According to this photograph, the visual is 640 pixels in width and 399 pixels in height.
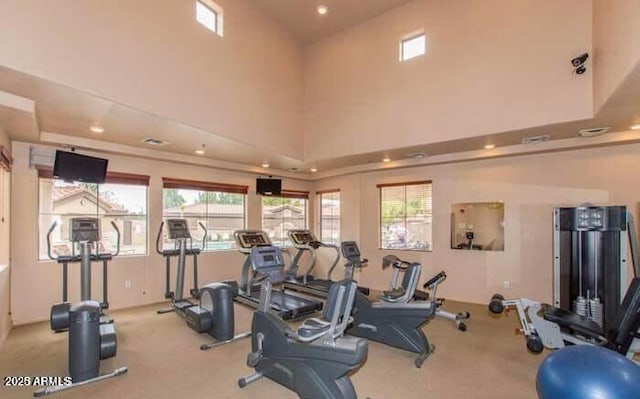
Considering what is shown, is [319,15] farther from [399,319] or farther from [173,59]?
[399,319]

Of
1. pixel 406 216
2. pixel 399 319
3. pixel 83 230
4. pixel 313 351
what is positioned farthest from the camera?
pixel 406 216

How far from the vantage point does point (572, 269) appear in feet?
15.6

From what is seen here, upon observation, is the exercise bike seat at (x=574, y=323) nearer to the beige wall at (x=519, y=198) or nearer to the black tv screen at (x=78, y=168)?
the beige wall at (x=519, y=198)

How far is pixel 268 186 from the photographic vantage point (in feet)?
25.5

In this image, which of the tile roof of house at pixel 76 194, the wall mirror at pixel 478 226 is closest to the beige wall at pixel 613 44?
the wall mirror at pixel 478 226

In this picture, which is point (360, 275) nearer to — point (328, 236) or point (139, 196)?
point (328, 236)

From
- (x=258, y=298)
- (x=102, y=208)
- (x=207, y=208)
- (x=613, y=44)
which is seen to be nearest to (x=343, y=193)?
(x=207, y=208)

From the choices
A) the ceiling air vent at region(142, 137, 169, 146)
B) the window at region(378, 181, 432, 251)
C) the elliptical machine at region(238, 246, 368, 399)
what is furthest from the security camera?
the ceiling air vent at region(142, 137, 169, 146)

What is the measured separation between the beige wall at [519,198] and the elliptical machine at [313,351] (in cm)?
434

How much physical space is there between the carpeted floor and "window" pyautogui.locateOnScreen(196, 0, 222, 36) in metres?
4.48

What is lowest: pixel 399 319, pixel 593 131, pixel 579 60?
pixel 399 319

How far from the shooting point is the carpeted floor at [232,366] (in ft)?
9.77

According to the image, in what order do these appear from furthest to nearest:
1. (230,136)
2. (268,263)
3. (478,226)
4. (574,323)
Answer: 1. (478,226)
2. (230,136)
3. (268,263)
4. (574,323)

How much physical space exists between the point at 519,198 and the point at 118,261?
7156 millimetres
